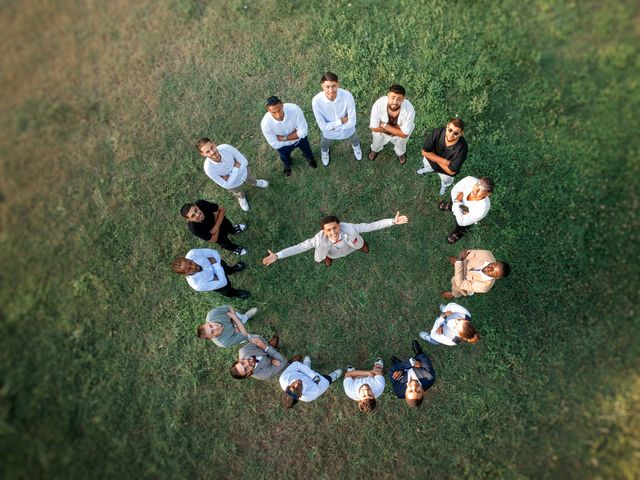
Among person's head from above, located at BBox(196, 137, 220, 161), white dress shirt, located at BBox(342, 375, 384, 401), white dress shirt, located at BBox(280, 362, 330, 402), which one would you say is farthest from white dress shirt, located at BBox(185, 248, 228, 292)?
white dress shirt, located at BBox(342, 375, 384, 401)

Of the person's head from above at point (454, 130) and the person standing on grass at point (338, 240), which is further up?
the person's head from above at point (454, 130)

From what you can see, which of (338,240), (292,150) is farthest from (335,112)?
(338,240)

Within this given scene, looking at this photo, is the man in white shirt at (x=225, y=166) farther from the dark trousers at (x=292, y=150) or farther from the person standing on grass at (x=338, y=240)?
the person standing on grass at (x=338, y=240)

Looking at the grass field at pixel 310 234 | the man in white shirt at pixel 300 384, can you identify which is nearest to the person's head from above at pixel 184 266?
the grass field at pixel 310 234

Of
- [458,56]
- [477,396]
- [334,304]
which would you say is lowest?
[477,396]

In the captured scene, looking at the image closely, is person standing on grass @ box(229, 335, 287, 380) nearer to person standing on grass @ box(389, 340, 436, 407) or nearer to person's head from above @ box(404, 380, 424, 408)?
person standing on grass @ box(389, 340, 436, 407)

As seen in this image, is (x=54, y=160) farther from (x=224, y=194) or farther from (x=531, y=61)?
(x=531, y=61)

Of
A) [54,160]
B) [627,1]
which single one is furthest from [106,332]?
[627,1]
